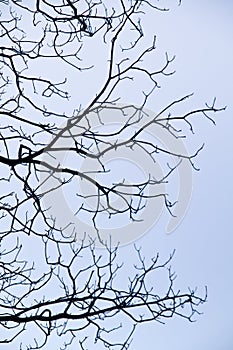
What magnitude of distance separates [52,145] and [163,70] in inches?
29.2

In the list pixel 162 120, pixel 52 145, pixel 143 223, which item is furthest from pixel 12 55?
pixel 143 223

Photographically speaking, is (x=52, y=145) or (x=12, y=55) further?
(x=12, y=55)

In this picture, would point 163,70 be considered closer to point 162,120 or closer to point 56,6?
point 162,120

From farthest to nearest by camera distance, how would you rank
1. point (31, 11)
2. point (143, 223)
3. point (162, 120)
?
1. point (143, 223)
2. point (31, 11)
3. point (162, 120)

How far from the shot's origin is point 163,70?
358 cm

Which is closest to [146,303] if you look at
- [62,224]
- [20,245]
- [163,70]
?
[62,224]

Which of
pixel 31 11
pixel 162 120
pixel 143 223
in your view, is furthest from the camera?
pixel 143 223

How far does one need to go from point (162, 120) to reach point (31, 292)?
131 centimetres

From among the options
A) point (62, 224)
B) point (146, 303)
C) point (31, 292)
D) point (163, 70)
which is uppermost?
point (163, 70)

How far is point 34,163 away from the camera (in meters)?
3.54

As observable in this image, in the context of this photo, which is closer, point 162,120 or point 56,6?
point 162,120

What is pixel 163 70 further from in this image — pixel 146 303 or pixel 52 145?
pixel 146 303

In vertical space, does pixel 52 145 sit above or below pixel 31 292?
above

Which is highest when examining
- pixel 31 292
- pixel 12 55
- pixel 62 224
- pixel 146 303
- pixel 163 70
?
pixel 12 55
